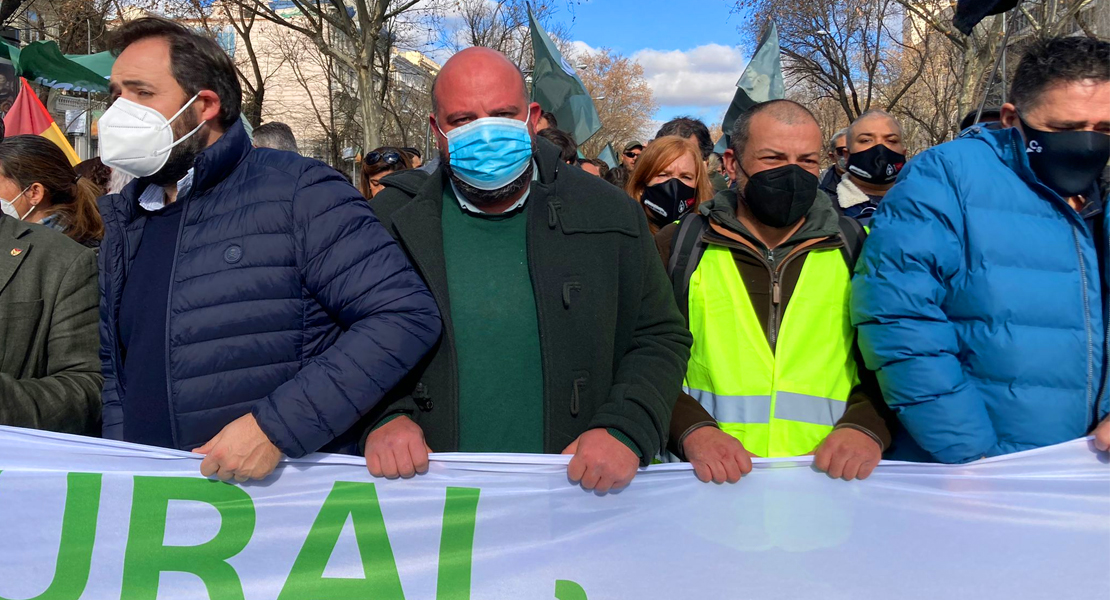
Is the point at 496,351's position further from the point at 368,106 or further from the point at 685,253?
the point at 368,106

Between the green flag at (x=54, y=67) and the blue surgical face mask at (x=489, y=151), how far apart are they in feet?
29.0

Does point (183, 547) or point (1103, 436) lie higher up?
point (1103, 436)

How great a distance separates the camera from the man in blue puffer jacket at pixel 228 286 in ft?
6.93

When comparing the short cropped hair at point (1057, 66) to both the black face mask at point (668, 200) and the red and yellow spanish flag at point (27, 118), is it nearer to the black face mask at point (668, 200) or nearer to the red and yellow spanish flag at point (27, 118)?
the black face mask at point (668, 200)

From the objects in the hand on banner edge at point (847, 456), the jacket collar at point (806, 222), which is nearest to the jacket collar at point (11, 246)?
the jacket collar at point (806, 222)

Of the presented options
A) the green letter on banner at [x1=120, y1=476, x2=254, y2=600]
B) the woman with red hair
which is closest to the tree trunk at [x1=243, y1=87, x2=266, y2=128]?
the woman with red hair

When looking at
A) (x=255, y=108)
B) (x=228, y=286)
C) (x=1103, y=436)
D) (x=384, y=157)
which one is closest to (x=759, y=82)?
(x=384, y=157)

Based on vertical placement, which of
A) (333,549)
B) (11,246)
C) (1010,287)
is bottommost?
(333,549)

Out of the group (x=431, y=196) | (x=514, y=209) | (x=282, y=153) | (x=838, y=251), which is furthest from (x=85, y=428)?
(x=838, y=251)

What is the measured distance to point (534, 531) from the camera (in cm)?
230

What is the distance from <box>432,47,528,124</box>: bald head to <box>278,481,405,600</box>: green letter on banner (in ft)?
3.52

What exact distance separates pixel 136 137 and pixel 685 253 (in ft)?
5.20

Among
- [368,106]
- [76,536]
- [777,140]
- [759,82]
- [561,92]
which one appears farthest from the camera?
[368,106]

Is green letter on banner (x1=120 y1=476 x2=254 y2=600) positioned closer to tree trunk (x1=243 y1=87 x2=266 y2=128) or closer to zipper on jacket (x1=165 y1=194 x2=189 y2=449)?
zipper on jacket (x1=165 y1=194 x2=189 y2=449)
